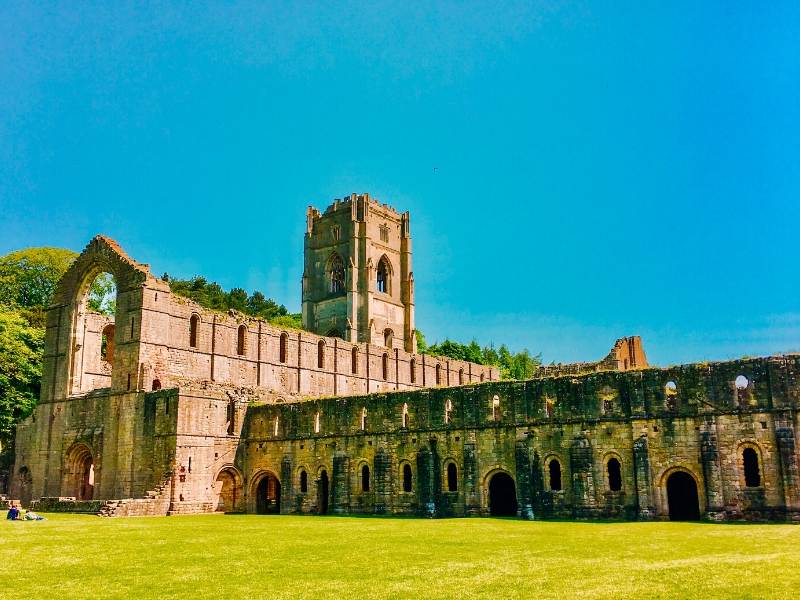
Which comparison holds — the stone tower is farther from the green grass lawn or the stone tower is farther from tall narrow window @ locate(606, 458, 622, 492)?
the green grass lawn

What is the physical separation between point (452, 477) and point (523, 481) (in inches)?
167

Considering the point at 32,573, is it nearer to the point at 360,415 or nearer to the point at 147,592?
the point at 147,592

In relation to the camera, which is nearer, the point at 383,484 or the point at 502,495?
the point at 502,495

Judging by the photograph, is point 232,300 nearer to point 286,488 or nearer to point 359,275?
point 359,275

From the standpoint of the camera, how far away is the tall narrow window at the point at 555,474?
118 ft

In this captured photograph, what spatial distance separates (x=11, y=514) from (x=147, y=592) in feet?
73.7

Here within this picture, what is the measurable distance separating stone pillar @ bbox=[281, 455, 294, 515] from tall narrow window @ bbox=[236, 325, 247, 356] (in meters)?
11.0

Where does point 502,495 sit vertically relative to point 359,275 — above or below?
below

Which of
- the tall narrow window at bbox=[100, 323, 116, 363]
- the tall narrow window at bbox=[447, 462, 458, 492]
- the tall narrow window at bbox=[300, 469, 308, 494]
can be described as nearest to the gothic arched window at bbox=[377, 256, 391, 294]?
the tall narrow window at bbox=[100, 323, 116, 363]

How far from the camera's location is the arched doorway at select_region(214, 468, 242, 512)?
45000 millimetres

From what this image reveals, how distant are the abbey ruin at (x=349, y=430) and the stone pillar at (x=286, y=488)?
0.39ft

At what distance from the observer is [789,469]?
101 ft

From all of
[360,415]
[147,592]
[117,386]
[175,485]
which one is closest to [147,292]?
[117,386]

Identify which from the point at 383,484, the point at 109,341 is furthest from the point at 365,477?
the point at 109,341
